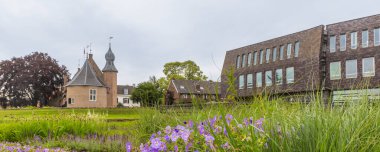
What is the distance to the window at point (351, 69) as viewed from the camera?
3606 cm

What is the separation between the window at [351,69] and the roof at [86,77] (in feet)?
116

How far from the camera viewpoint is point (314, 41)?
38812 millimetres

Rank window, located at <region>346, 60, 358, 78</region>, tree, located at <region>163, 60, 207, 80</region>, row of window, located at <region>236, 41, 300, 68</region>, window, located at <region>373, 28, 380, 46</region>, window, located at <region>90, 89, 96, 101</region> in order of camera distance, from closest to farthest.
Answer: window, located at <region>373, 28, 380, 46</region> → window, located at <region>346, 60, 358, 78</region> → row of window, located at <region>236, 41, 300, 68</region> → window, located at <region>90, 89, 96, 101</region> → tree, located at <region>163, 60, 207, 80</region>

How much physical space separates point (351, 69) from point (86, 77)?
36.5m

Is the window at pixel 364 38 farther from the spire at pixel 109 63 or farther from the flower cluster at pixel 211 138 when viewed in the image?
the spire at pixel 109 63

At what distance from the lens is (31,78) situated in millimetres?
61844

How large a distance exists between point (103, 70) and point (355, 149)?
201 ft

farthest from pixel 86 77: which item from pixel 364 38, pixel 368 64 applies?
pixel 368 64

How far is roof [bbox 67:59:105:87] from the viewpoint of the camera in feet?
191

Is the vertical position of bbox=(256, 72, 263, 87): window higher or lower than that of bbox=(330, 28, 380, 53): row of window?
lower

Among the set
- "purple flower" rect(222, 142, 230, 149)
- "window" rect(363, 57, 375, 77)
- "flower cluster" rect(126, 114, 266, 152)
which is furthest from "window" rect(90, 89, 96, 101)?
"purple flower" rect(222, 142, 230, 149)

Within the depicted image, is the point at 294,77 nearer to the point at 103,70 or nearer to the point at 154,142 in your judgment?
the point at 103,70

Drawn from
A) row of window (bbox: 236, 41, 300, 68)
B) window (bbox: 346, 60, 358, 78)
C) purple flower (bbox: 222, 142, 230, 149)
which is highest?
row of window (bbox: 236, 41, 300, 68)

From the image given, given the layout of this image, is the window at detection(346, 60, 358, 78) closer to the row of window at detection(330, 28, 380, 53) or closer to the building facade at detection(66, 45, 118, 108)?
the row of window at detection(330, 28, 380, 53)
